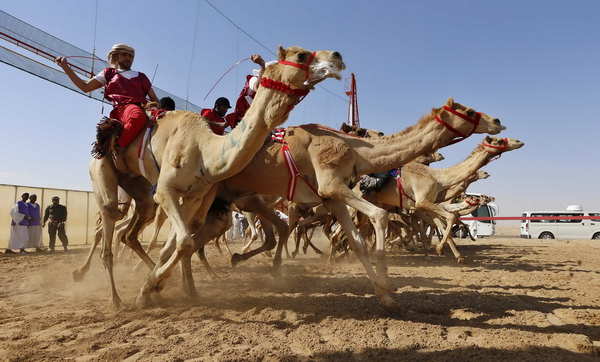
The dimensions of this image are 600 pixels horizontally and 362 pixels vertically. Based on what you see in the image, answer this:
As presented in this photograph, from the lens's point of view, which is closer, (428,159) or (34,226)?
(428,159)

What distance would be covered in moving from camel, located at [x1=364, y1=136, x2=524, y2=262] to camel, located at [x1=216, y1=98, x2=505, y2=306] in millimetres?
4261

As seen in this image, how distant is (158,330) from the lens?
3762mm

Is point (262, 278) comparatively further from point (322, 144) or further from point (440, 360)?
point (440, 360)

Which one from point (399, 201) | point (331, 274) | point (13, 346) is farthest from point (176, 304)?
point (399, 201)

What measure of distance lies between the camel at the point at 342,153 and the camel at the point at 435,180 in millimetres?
4261

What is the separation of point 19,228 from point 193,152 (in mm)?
13710

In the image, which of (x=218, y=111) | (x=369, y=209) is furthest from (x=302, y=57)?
(x=218, y=111)

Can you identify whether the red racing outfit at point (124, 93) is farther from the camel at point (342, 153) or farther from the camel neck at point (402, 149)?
the camel neck at point (402, 149)

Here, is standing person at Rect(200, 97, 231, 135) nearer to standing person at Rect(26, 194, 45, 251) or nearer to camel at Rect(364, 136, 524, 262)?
camel at Rect(364, 136, 524, 262)

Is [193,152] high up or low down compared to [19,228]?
up

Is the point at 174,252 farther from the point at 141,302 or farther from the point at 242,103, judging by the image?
the point at 242,103

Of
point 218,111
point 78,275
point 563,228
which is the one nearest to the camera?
point 78,275

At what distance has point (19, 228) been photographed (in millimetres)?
14789

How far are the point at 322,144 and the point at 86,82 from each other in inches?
120
